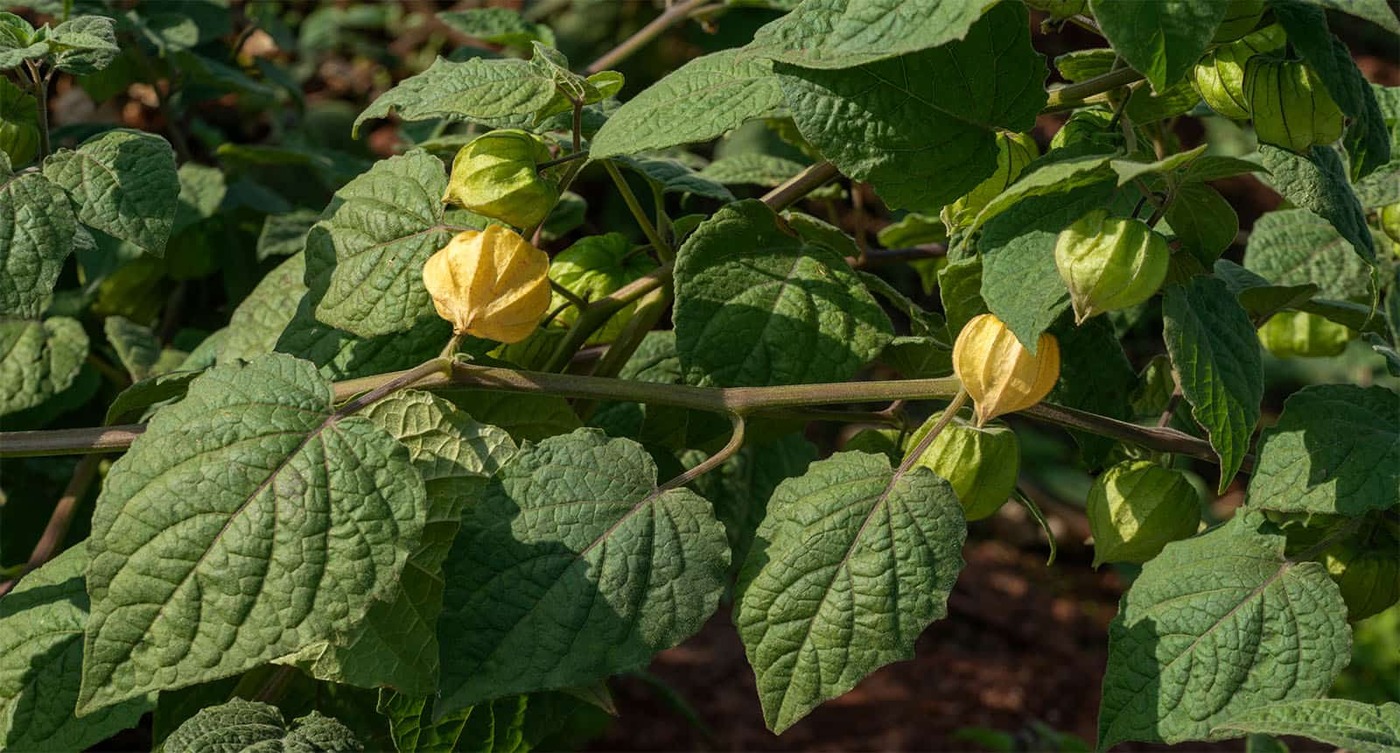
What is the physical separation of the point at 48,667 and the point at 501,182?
19.8 inches

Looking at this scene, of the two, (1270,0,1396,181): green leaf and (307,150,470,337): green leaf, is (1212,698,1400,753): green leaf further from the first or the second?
→ (307,150,470,337): green leaf

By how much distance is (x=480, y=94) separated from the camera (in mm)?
970

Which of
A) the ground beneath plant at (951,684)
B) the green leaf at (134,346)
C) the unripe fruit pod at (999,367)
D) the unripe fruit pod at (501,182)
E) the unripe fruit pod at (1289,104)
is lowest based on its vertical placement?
the ground beneath plant at (951,684)

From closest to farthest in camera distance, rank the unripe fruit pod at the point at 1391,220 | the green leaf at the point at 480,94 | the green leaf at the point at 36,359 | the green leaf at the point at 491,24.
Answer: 1. the green leaf at the point at 480,94
2. the unripe fruit pod at the point at 1391,220
3. the green leaf at the point at 36,359
4. the green leaf at the point at 491,24

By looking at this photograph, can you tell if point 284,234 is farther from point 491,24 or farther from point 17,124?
point 17,124

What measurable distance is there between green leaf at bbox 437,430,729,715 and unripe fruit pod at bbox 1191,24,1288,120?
0.47 m

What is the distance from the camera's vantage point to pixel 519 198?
3.10 ft

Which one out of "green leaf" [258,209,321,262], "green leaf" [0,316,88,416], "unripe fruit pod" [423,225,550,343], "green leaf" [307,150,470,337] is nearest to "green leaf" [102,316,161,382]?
"green leaf" [0,316,88,416]

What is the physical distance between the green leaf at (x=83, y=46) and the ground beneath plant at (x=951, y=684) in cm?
119

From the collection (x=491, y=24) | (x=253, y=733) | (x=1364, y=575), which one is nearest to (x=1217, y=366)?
(x=1364, y=575)

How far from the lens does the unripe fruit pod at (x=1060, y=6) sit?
0.87 meters

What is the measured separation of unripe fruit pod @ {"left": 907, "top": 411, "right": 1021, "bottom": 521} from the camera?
3.09 feet

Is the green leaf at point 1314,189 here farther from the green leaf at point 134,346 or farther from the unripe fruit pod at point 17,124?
the green leaf at point 134,346

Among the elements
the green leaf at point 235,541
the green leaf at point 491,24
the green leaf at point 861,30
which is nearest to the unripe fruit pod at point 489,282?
the green leaf at point 235,541
